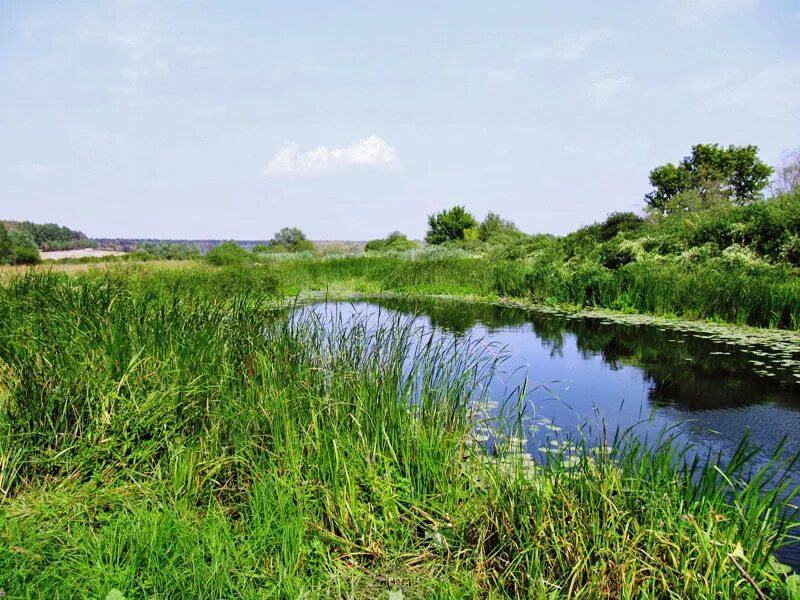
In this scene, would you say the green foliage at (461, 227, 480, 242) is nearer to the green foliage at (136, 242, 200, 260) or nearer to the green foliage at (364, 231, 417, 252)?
the green foliage at (364, 231, 417, 252)

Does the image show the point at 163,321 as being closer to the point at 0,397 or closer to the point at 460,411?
the point at 0,397

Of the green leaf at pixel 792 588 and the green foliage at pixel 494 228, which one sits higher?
the green foliage at pixel 494 228

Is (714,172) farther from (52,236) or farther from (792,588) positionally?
(52,236)

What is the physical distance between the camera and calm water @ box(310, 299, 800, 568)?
15.5 ft

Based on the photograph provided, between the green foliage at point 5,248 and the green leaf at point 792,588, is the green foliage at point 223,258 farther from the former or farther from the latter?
the green leaf at point 792,588

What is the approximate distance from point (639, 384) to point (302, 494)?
488cm

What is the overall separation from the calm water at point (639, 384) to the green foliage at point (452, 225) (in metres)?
28.6

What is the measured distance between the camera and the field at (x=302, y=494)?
7.38 feet

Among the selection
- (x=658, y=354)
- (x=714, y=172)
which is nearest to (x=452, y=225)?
(x=714, y=172)

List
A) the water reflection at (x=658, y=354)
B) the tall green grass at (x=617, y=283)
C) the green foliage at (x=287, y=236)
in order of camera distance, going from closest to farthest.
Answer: the water reflection at (x=658, y=354)
the tall green grass at (x=617, y=283)
the green foliage at (x=287, y=236)

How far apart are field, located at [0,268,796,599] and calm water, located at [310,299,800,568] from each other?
61 cm

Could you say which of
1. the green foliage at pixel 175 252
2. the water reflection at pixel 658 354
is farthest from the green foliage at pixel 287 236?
the water reflection at pixel 658 354

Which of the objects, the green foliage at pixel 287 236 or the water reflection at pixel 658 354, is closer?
the water reflection at pixel 658 354

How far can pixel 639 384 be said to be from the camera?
6.39 metres
